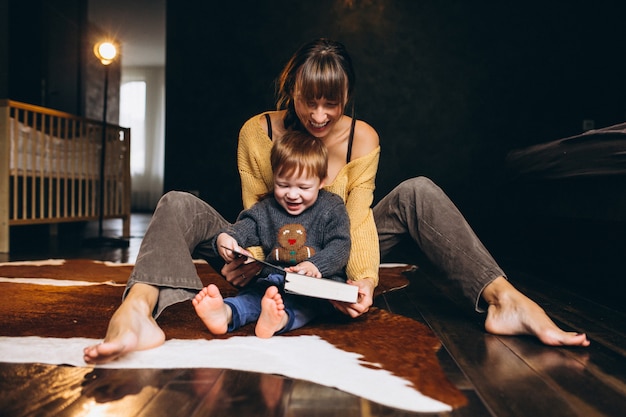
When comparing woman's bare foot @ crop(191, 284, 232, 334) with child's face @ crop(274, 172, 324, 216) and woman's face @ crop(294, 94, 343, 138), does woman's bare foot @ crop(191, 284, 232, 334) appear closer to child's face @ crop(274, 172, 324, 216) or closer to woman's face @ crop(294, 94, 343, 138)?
child's face @ crop(274, 172, 324, 216)

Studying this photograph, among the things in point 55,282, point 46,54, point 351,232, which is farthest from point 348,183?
point 46,54

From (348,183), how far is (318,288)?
19.3 inches

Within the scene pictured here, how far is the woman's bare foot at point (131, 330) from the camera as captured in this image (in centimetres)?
91

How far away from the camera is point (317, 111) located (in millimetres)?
1347

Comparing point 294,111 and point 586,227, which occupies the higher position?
point 294,111

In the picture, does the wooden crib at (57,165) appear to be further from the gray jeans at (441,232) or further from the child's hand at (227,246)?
the gray jeans at (441,232)

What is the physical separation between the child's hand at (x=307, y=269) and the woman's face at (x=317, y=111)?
399mm

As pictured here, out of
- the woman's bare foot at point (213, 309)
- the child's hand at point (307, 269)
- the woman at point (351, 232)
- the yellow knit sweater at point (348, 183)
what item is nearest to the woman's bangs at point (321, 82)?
the woman at point (351, 232)

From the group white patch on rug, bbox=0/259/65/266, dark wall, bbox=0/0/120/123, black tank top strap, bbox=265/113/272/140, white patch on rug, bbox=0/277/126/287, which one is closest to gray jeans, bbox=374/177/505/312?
black tank top strap, bbox=265/113/272/140

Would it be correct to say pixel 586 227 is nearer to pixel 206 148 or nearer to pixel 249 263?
pixel 249 263

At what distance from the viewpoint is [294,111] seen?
1.51 meters

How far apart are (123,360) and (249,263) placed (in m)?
0.39

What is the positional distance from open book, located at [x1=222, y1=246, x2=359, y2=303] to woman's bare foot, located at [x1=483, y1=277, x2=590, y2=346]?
384 millimetres

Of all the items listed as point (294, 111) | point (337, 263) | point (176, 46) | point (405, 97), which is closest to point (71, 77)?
point (176, 46)
